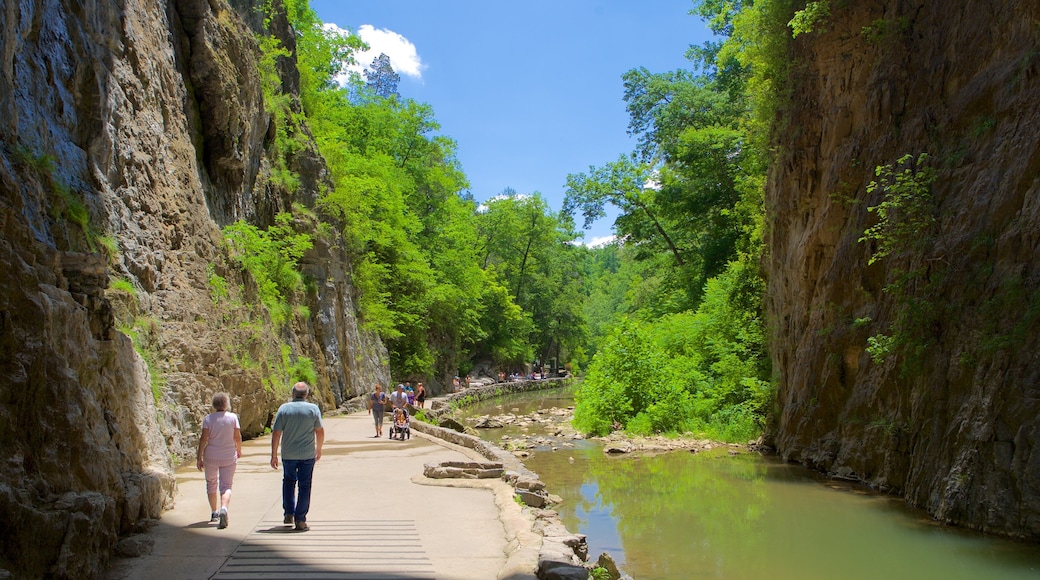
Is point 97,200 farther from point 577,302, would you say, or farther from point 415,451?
point 577,302

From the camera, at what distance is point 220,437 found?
8266mm

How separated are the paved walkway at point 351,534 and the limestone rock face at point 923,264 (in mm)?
6644

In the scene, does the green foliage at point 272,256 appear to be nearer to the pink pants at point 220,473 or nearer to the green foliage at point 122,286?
the green foliage at point 122,286

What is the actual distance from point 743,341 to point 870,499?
40.9ft

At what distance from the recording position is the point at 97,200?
1152 centimetres

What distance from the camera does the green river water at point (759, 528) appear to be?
9625 millimetres

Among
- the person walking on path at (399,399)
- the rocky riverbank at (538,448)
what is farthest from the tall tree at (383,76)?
the person walking on path at (399,399)

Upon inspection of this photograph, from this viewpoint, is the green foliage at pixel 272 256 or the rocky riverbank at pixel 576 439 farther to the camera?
the rocky riverbank at pixel 576 439

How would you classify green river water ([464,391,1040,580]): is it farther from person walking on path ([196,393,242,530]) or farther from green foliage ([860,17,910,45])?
green foliage ([860,17,910,45])

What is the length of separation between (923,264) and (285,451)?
10937 mm

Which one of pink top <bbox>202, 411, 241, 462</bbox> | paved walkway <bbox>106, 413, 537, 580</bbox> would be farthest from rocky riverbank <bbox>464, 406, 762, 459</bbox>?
pink top <bbox>202, 411, 241, 462</bbox>

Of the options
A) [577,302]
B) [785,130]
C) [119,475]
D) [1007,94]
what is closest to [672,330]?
[785,130]

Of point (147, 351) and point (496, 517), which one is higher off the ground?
point (147, 351)

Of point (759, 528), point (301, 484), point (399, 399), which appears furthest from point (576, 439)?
point (301, 484)
